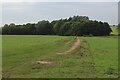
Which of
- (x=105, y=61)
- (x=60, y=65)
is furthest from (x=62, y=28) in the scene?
(x=60, y=65)

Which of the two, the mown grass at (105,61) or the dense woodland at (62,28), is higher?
the dense woodland at (62,28)

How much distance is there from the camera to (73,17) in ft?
495

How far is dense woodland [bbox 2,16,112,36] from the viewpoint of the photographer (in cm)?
11754

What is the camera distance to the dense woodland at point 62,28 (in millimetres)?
117537

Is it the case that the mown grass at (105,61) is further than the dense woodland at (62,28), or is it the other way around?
the dense woodland at (62,28)

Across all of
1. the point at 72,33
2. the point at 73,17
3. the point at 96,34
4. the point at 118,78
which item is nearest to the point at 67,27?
the point at 72,33

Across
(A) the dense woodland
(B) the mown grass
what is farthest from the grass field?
(A) the dense woodland

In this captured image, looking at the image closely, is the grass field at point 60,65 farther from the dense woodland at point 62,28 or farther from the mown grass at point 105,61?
the dense woodland at point 62,28

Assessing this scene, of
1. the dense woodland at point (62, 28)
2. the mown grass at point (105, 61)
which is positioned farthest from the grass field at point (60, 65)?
the dense woodland at point (62, 28)

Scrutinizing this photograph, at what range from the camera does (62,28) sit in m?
127

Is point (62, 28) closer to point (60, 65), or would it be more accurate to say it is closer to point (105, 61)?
point (105, 61)

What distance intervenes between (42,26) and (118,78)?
11554 cm

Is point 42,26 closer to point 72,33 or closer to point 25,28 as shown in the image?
point 25,28

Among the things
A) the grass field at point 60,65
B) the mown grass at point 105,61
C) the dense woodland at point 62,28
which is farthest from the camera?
the dense woodland at point 62,28
